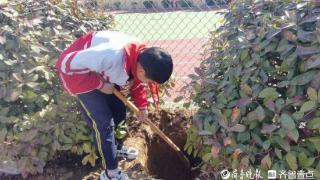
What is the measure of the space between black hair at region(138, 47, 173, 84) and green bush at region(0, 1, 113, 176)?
80 cm

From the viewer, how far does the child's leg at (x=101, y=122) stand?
259cm

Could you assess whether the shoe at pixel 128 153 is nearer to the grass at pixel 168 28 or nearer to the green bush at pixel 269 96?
the green bush at pixel 269 96

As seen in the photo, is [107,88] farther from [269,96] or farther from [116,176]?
[269,96]

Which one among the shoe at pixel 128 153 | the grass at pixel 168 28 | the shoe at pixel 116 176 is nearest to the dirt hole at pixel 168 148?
the shoe at pixel 128 153

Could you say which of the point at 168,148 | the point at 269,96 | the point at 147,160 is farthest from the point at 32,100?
the point at 269,96

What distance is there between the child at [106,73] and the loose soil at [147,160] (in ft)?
0.61

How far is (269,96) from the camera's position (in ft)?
6.61

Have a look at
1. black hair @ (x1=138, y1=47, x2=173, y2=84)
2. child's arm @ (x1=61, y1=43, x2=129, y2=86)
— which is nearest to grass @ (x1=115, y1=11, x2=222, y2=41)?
child's arm @ (x1=61, y1=43, x2=129, y2=86)

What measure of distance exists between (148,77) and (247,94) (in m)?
0.53

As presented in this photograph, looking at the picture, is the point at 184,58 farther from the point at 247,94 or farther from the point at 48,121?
the point at 247,94

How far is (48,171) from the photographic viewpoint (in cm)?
288

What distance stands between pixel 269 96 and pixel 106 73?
94 cm

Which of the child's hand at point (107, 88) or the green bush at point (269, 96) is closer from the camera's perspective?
the green bush at point (269, 96)

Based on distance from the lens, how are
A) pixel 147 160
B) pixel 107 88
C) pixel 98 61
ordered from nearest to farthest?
pixel 98 61 → pixel 107 88 → pixel 147 160
